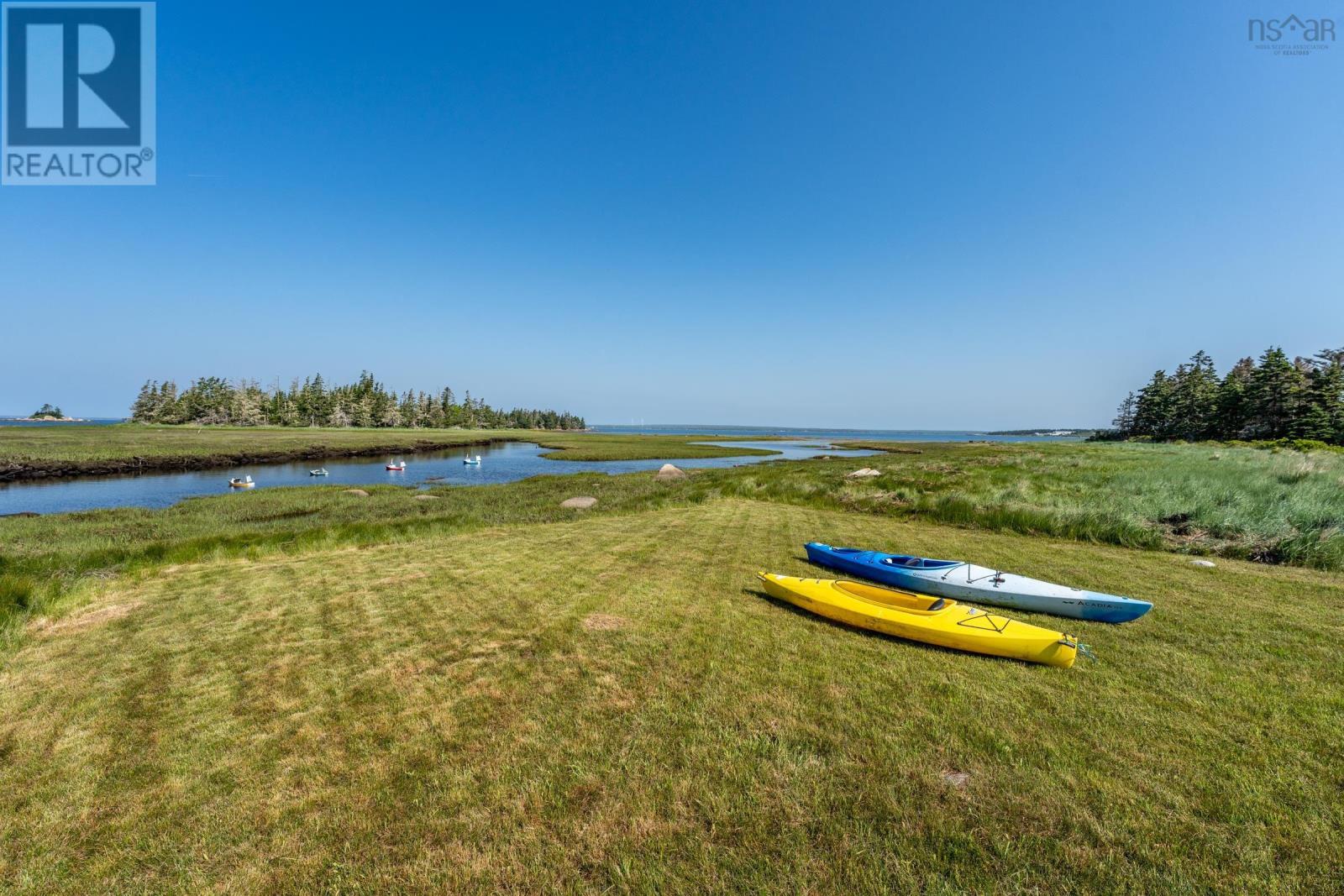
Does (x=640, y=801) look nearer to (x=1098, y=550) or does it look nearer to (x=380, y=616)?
(x=380, y=616)

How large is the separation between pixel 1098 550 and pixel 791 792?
617 inches

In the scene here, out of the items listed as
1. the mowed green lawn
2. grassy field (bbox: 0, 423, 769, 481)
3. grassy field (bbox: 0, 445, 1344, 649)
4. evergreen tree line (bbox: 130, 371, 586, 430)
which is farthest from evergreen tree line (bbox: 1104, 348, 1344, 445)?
evergreen tree line (bbox: 130, 371, 586, 430)

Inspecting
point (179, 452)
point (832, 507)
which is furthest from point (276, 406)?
point (832, 507)

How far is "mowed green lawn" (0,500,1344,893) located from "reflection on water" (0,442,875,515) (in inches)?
1286

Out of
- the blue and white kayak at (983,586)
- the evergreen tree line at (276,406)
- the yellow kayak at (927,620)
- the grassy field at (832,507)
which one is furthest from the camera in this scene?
the evergreen tree line at (276,406)

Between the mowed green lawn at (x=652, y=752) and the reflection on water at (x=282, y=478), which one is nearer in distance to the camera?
the mowed green lawn at (x=652, y=752)

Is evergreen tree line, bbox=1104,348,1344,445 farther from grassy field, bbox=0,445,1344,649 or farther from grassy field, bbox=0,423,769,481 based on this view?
grassy field, bbox=0,423,769,481

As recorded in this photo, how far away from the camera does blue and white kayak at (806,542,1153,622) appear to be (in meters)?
9.08

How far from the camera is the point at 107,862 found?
13.5 ft

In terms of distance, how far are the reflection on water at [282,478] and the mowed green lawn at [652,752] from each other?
3266 centimetres

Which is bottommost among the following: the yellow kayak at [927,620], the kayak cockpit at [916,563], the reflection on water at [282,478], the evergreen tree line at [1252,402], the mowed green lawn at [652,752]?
the reflection on water at [282,478]

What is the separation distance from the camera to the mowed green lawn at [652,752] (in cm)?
416

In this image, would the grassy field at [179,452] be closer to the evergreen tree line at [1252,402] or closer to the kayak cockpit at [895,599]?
the kayak cockpit at [895,599]

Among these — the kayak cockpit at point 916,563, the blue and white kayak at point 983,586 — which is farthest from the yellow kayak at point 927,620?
the kayak cockpit at point 916,563
